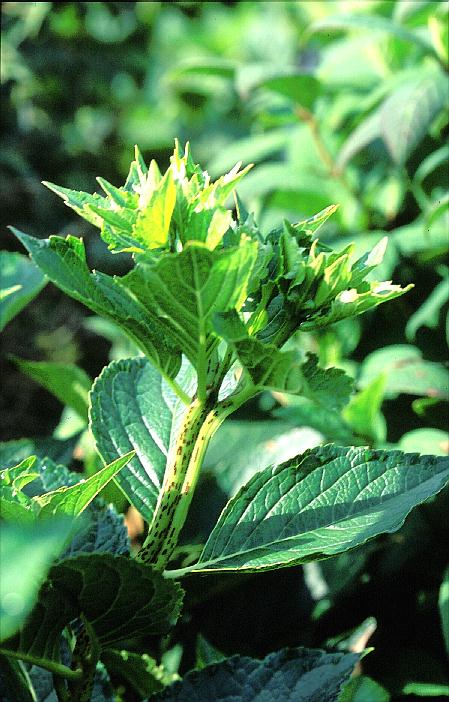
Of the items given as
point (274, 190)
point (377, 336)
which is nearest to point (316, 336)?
point (377, 336)

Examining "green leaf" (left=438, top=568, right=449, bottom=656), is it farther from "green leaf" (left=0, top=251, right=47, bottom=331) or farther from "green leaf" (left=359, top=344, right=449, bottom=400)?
"green leaf" (left=0, top=251, right=47, bottom=331)

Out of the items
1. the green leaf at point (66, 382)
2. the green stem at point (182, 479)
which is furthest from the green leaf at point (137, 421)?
the green leaf at point (66, 382)

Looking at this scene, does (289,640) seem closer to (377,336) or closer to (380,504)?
(380,504)

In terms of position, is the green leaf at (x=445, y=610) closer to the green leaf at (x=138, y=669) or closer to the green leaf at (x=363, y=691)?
the green leaf at (x=363, y=691)

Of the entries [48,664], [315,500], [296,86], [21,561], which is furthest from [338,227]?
[21,561]

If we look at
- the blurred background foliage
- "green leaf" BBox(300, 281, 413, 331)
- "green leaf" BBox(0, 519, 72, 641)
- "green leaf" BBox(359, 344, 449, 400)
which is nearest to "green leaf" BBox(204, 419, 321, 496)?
the blurred background foliage

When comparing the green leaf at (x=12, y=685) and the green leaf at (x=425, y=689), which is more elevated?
the green leaf at (x=12, y=685)
